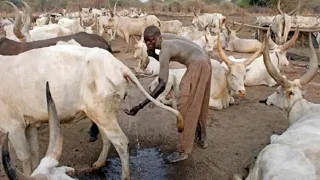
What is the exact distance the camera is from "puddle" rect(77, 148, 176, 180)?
466 cm

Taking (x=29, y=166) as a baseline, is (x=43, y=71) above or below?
above

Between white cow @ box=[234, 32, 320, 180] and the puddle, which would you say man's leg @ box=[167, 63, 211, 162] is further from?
white cow @ box=[234, 32, 320, 180]

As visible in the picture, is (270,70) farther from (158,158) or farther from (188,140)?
(158,158)

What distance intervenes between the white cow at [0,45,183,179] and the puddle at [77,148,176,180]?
22.1 inches

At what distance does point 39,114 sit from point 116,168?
1268 millimetres

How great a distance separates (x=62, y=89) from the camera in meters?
4.16

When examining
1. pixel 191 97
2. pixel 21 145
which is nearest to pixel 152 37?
pixel 191 97

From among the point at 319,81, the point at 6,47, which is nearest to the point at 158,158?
the point at 6,47

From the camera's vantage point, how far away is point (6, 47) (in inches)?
230

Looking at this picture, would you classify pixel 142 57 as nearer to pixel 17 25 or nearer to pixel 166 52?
pixel 17 25

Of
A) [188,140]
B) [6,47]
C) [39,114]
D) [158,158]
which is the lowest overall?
[158,158]

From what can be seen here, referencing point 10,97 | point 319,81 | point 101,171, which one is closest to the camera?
point 10,97

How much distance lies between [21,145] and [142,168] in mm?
1510

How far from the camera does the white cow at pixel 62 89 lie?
13.7ft
